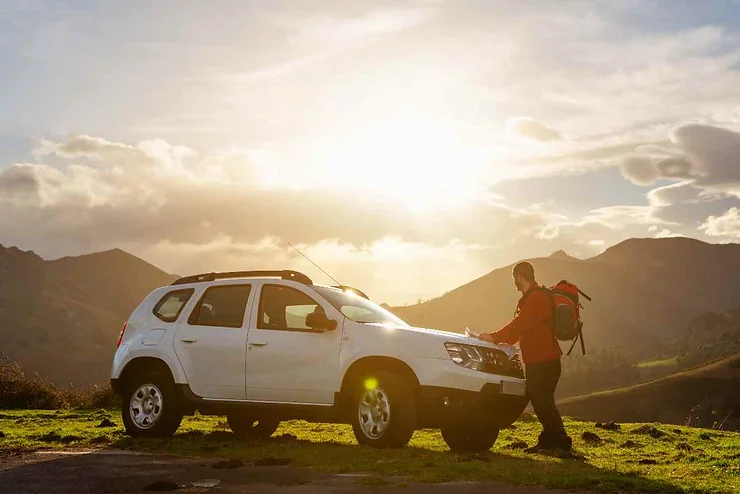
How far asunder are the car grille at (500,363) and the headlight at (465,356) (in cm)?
11

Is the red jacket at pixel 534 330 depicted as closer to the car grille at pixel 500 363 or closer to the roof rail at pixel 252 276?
the car grille at pixel 500 363

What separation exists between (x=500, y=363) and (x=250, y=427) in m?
4.17

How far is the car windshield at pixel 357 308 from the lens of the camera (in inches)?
407

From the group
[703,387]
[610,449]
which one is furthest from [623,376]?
[610,449]

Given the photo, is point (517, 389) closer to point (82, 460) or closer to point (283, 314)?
point (283, 314)

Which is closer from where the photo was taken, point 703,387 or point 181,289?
point 181,289

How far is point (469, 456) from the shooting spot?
31.3 feet

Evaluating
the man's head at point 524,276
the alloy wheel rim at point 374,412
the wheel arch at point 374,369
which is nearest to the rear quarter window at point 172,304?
the wheel arch at point 374,369

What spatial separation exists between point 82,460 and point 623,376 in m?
192

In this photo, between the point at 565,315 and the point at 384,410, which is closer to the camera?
the point at 384,410

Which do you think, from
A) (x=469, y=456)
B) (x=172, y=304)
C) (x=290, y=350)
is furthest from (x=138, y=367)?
(x=469, y=456)

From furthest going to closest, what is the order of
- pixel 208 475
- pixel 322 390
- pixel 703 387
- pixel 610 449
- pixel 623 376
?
pixel 623 376
pixel 703 387
pixel 610 449
pixel 322 390
pixel 208 475

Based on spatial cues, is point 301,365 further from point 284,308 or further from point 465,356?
point 465,356

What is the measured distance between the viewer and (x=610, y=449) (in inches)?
446
